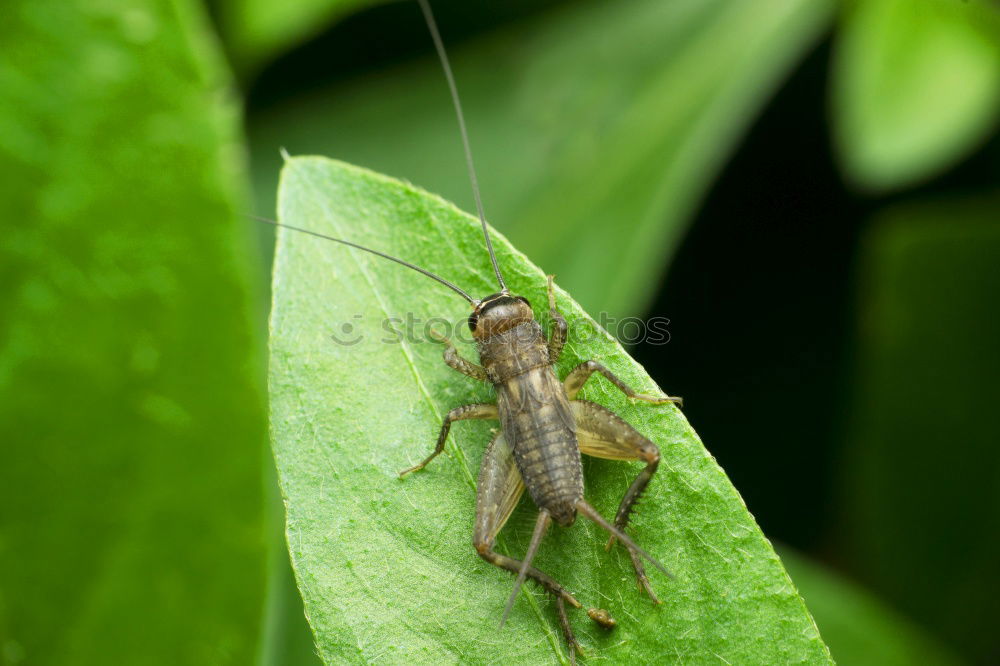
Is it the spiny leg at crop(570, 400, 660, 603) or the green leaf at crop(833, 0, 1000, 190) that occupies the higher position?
the green leaf at crop(833, 0, 1000, 190)

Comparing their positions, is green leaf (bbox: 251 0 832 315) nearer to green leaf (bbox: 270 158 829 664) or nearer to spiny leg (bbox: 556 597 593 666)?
green leaf (bbox: 270 158 829 664)

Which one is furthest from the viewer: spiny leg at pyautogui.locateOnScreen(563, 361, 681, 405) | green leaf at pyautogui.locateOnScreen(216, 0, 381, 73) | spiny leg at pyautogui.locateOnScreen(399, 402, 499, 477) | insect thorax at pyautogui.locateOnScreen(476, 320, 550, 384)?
green leaf at pyautogui.locateOnScreen(216, 0, 381, 73)

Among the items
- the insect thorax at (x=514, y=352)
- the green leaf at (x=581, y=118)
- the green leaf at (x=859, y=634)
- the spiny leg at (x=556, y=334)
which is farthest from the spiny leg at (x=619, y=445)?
the green leaf at (x=859, y=634)

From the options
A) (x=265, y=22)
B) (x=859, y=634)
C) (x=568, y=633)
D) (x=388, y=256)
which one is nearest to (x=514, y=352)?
(x=388, y=256)

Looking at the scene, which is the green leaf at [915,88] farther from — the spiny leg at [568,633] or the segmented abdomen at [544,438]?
the spiny leg at [568,633]

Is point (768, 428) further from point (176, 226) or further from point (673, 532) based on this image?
point (176, 226)

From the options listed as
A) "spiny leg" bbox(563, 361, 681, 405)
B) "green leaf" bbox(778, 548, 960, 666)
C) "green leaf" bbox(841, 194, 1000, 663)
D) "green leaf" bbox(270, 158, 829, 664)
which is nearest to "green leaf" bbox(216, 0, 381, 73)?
"green leaf" bbox(270, 158, 829, 664)

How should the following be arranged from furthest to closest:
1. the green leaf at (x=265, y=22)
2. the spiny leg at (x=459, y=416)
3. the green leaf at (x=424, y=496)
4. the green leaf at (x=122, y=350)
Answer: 1. the green leaf at (x=265, y=22)
2. the spiny leg at (x=459, y=416)
3. the green leaf at (x=122, y=350)
4. the green leaf at (x=424, y=496)
